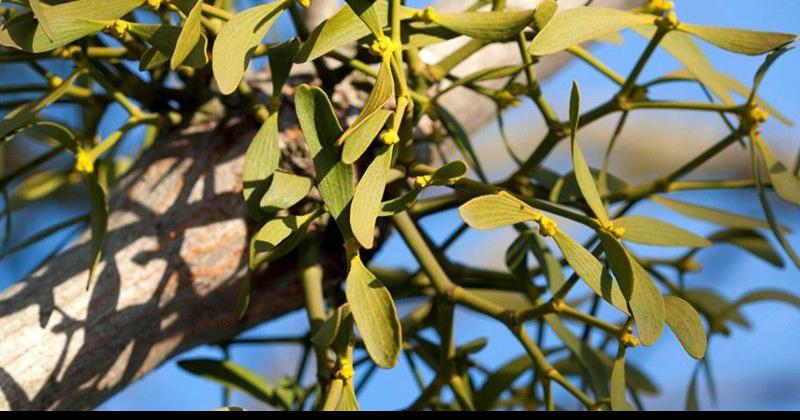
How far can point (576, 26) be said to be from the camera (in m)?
0.52

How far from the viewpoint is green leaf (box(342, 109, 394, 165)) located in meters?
0.44

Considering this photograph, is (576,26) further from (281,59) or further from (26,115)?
(26,115)

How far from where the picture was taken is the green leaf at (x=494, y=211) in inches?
18.2

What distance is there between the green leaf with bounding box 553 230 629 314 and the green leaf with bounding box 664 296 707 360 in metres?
0.02

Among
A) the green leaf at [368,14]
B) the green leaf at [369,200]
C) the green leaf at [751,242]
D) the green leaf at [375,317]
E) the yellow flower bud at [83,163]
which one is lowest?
the green leaf at [751,242]

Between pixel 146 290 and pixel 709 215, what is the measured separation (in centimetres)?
43

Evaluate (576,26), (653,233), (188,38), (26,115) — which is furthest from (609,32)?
(26,115)

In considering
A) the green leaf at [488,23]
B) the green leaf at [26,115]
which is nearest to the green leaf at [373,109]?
the green leaf at [488,23]

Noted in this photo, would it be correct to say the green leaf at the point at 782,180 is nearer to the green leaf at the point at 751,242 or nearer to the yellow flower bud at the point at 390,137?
the green leaf at the point at 751,242

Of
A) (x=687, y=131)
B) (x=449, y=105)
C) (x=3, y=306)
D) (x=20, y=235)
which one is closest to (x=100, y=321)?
(x=3, y=306)

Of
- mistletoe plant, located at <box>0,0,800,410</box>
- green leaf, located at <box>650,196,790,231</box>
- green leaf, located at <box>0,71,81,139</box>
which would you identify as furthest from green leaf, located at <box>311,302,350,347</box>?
green leaf, located at <box>650,196,790,231</box>

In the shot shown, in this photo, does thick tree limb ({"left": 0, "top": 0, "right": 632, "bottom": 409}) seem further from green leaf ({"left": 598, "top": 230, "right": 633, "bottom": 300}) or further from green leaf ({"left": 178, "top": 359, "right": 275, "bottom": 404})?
green leaf ({"left": 598, "top": 230, "right": 633, "bottom": 300})

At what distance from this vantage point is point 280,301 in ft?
2.47

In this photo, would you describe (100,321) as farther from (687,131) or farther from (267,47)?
(687,131)
